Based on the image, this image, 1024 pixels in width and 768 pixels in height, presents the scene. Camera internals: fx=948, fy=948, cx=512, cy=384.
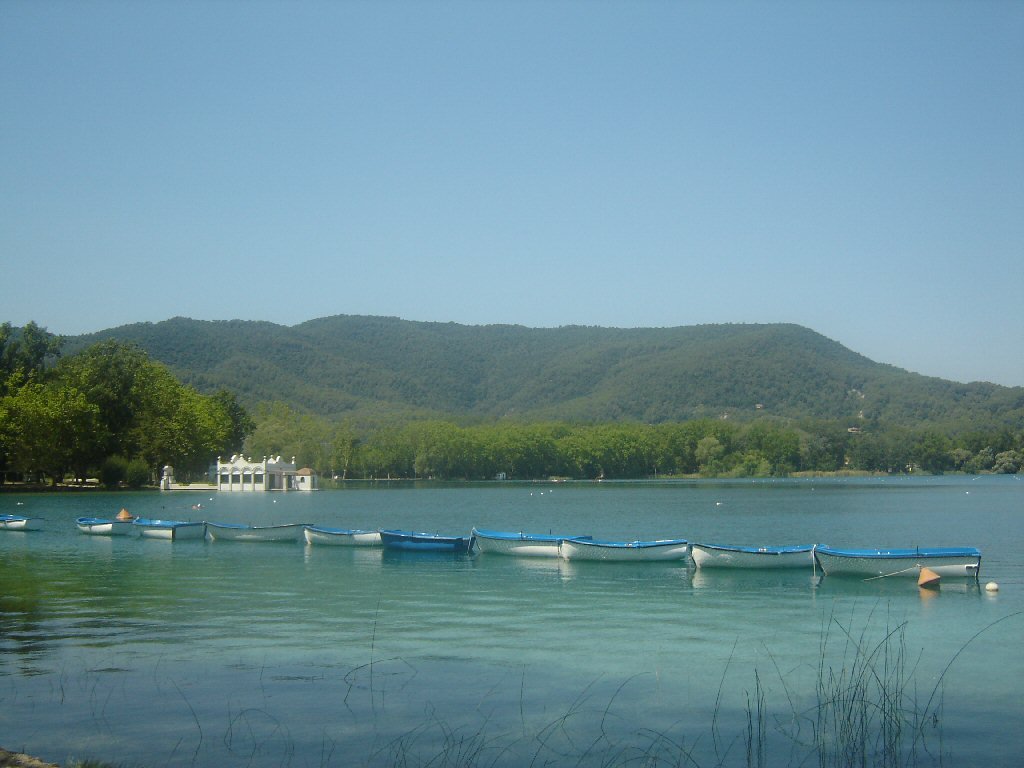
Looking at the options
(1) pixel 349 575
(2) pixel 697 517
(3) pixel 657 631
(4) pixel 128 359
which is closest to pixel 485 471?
(4) pixel 128 359

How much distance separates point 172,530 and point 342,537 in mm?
9903

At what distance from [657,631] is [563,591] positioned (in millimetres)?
8442

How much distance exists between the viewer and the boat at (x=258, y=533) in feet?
161

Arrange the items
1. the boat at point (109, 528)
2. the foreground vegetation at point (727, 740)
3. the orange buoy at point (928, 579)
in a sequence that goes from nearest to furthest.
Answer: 1. the foreground vegetation at point (727, 740)
2. the orange buoy at point (928, 579)
3. the boat at point (109, 528)

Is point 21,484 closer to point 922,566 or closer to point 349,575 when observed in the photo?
point 349,575

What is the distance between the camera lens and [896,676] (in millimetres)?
18453

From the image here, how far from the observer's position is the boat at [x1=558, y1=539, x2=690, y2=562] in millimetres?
38750

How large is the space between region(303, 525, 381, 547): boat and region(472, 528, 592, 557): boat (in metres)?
5.29

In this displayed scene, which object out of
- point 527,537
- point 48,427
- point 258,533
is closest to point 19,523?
point 258,533

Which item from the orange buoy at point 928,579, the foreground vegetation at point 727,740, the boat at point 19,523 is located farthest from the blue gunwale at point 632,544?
the boat at point 19,523

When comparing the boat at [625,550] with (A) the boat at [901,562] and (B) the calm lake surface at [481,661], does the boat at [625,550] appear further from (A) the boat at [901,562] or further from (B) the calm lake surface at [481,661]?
(A) the boat at [901,562]

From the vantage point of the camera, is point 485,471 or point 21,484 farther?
point 485,471

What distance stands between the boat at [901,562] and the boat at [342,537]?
824 inches

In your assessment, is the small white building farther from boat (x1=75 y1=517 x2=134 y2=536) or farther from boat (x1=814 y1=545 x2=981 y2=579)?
boat (x1=814 y1=545 x2=981 y2=579)
